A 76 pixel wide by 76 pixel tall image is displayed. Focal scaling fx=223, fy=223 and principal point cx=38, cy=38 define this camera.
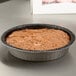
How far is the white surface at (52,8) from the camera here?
103 centimetres

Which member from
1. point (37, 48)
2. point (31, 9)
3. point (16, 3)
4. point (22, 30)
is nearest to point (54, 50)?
point (37, 48)

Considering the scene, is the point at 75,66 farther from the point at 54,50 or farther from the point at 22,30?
the point at 22,30

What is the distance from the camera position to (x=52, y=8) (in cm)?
103

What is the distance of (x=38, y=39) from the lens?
703mm

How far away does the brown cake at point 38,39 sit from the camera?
0.66 m

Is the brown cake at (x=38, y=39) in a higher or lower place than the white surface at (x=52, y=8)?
higher

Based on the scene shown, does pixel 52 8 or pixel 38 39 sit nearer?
pixel 38 39

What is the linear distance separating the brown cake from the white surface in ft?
0.91

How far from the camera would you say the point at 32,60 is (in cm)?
66

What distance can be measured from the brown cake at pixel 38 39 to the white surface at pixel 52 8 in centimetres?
28

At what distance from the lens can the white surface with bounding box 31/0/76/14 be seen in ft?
3.37

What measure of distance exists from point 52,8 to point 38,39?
1.19 ft

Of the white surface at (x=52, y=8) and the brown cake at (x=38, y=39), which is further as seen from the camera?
the white surface at (x=52, y=8)

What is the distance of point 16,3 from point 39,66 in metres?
0.59
